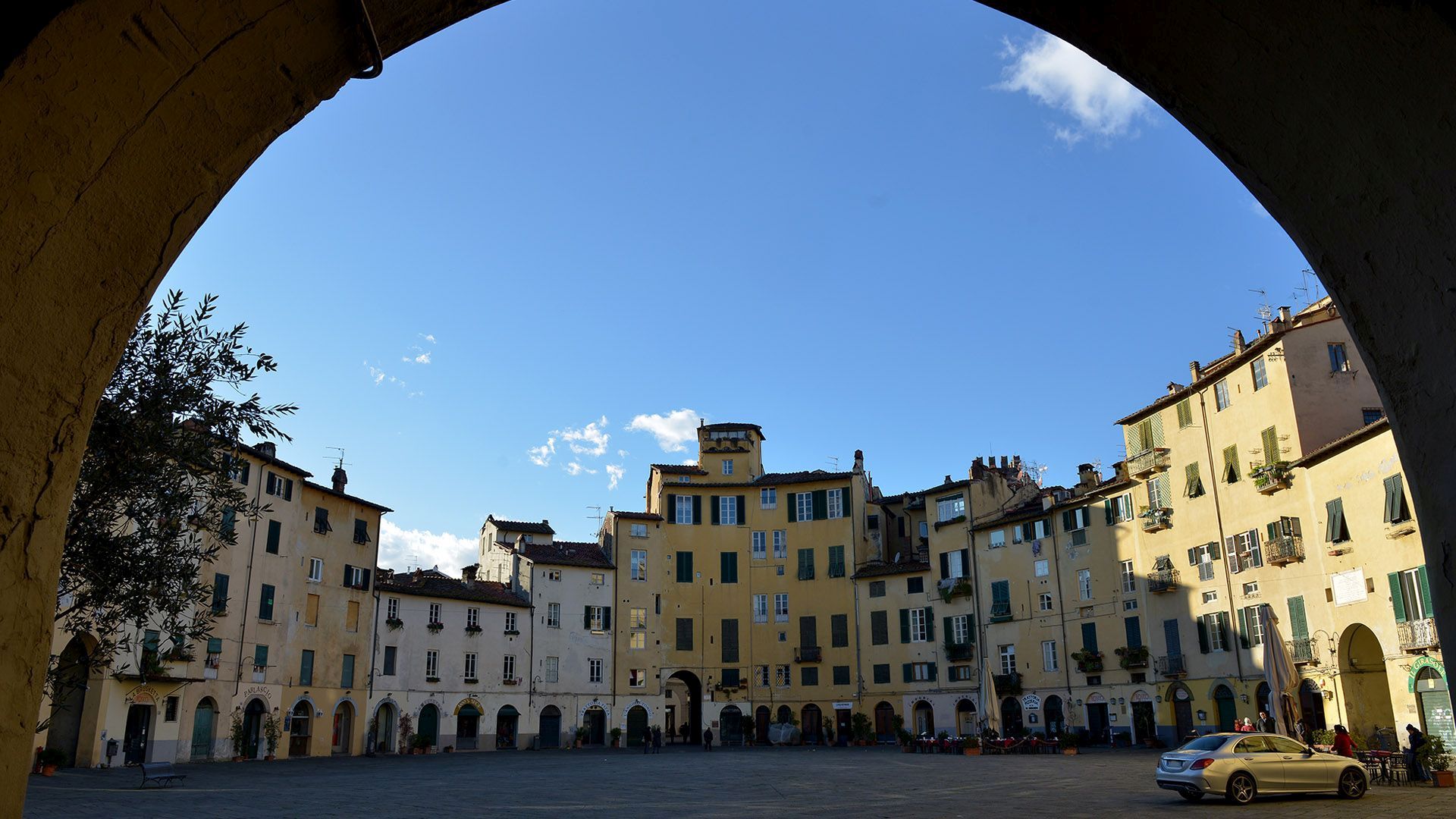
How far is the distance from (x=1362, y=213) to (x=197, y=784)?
34.0 meters

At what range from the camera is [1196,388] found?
47281mm

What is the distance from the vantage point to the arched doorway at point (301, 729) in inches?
1950

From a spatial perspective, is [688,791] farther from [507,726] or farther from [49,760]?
[507,726]

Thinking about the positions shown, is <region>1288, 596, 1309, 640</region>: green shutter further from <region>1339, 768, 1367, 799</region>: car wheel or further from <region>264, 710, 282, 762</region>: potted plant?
<region>264, 710, 282, 762</region>: potted plant

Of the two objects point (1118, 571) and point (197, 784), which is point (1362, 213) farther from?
point (1118, 571)

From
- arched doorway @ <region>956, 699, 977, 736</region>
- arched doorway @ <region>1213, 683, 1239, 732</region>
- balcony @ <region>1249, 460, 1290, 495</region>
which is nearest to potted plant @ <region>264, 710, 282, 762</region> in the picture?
arched doorway @ <region>956, 699, 977, 736</region>

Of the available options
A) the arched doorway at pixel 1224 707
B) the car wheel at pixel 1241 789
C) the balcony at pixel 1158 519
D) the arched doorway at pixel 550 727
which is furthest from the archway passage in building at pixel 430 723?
the car wheel at pixel 1241 789

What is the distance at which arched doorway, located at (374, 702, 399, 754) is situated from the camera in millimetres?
55656

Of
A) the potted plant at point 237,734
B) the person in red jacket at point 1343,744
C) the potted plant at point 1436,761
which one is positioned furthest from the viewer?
the potted plant at point 237,734

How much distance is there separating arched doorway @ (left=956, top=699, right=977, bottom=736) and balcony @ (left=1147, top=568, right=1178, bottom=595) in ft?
49.9

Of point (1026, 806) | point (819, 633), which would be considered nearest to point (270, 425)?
point (1026, 806)

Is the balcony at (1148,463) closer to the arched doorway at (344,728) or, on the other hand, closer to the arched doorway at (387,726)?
the arched doorway at (387,726)

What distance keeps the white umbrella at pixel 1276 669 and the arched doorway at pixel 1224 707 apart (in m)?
13.0

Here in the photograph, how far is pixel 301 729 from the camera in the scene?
50156mm
